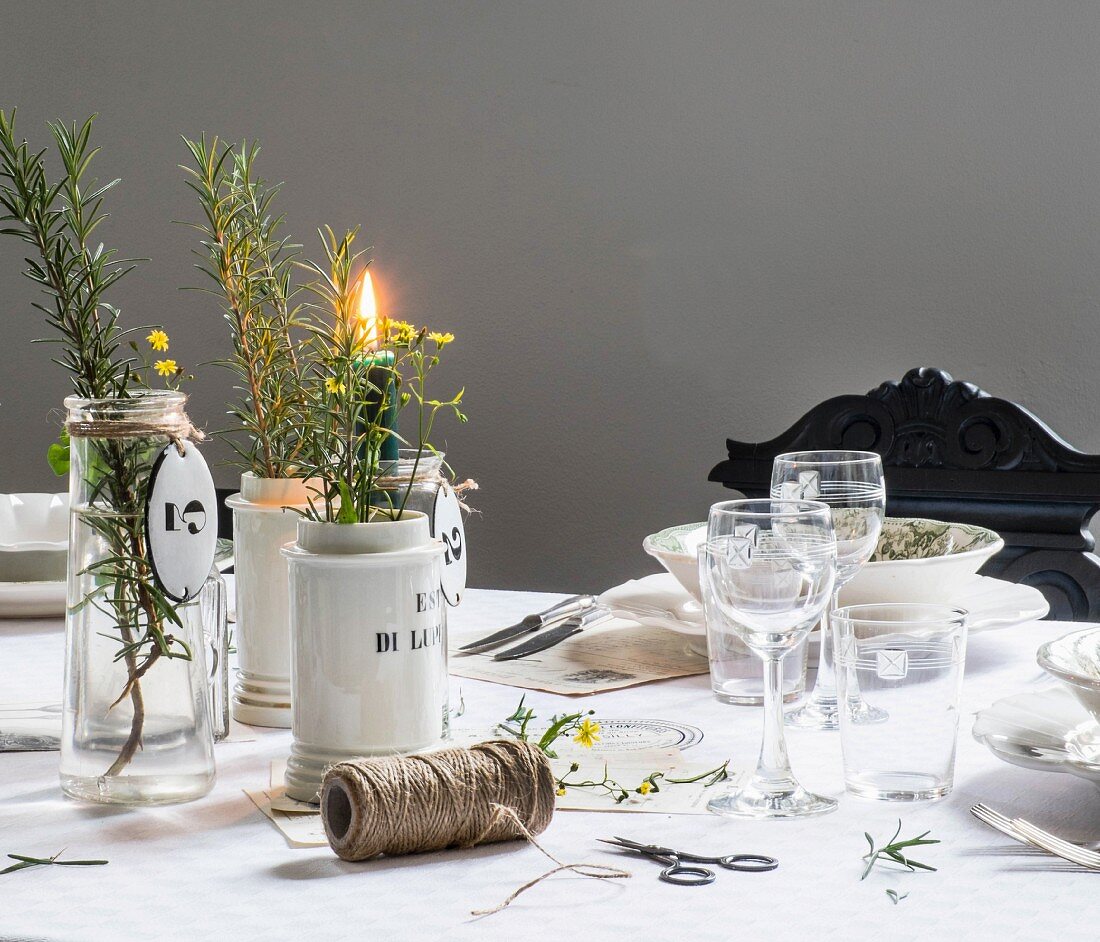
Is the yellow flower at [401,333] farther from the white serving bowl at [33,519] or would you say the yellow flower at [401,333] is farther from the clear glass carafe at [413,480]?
the white serving bowl at [33,519]

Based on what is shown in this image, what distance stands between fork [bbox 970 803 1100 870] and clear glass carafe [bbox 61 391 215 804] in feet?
1.24

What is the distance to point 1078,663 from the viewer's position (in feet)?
2.14

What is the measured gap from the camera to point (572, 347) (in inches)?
89.7

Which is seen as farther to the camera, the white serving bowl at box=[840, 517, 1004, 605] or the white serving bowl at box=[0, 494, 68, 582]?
the white serving bowl at box=[0, 494, 68, 582]

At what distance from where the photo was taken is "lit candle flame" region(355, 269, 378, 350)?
64cm

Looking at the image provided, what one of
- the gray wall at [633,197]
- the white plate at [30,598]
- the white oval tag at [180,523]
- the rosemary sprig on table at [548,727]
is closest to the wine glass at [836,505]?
the rosemary sprig on table at [548,727]

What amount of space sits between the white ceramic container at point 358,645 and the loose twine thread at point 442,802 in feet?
0.16

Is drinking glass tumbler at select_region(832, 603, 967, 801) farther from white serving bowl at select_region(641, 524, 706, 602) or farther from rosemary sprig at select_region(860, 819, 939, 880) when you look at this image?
white serving bowl at select_region(641, 524, 706, 602)

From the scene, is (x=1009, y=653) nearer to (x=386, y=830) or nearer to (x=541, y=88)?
(x=386, y=830)

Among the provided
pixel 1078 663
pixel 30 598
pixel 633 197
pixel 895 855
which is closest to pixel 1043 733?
pixel 1078 663

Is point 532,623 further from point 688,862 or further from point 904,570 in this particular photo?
point 688,862

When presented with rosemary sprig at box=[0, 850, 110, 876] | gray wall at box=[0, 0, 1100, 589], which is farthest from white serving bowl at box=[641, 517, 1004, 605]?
Result: gray wall at box=[0, 0, 1100, 589]

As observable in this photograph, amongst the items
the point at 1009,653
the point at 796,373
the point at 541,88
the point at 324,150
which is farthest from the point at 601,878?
the point at 324,150

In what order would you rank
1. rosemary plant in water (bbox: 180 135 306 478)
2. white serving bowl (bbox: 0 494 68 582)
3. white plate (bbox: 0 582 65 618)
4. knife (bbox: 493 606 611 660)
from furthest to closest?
white serving bowl (bbox: 0 494 68 582), white plate (bbox: 0 582 65 618), knife (bbox: 493 606 611 660), rosemary plant in water (bbox: 180 135 306 478)
